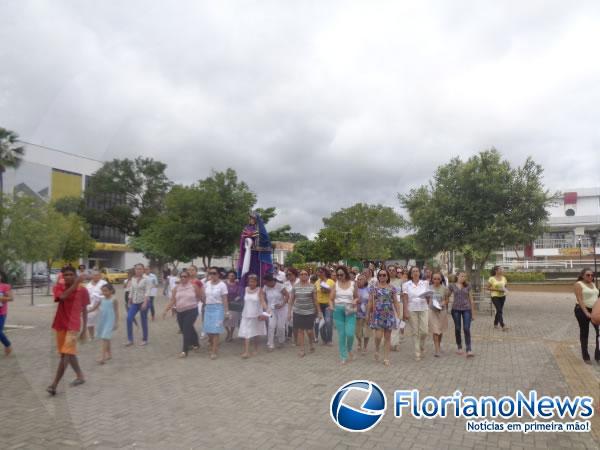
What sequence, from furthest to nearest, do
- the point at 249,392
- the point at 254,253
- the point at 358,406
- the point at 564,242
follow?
1. the point at 564,242
2. the point at 254,253
3. the point at 249,392
4. the point at 358,406

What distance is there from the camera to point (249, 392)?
19.9 feet

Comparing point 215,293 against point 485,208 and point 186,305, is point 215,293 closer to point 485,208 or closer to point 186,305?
point 186,305

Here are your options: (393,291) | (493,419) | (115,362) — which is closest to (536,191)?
(393,291)

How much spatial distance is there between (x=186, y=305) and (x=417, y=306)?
438 cm

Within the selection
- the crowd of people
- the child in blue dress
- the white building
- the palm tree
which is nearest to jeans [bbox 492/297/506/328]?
the crowd of people

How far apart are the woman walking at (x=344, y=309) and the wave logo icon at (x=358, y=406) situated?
1.69 meters

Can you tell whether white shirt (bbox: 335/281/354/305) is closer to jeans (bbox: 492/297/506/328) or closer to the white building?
jeans (bbox: 492/297/506/328)

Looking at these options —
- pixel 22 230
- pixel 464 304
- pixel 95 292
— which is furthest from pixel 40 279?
pixel 464 304

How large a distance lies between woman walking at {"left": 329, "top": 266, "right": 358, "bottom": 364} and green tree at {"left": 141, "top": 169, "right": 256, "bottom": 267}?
50.9ft

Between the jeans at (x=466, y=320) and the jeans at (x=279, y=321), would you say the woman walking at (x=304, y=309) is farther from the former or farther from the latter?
the jeans at (x=466, y=320)

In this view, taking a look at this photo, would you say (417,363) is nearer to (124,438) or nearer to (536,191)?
(124,438)

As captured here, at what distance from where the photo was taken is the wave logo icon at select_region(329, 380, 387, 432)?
15.8 ft

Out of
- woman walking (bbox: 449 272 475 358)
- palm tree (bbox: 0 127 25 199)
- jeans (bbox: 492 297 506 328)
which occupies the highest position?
palm tree (bbox: 0 127 25 199)

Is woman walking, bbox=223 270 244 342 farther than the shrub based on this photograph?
No
